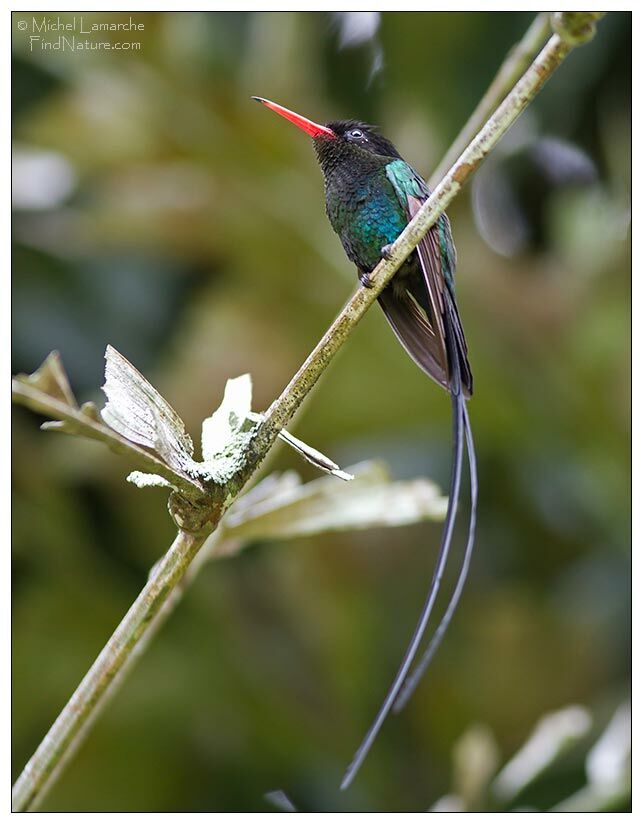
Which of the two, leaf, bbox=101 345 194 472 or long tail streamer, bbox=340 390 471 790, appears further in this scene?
long tail streamer, bbox=340 390 471 790

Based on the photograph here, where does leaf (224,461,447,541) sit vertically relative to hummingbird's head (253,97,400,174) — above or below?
below

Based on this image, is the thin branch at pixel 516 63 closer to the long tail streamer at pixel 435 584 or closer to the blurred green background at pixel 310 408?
the long tail streamer at pixel 435 584

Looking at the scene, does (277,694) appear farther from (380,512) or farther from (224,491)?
(224,491)

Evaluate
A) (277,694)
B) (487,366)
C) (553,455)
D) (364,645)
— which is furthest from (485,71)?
(277,694)

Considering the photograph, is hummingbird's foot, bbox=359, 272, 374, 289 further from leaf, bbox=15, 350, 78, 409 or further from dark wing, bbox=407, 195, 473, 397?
leaf, bbox=15, 350, 78, 409

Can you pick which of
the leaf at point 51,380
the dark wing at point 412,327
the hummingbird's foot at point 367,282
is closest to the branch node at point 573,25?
the hummingbird's foot at point 367,282

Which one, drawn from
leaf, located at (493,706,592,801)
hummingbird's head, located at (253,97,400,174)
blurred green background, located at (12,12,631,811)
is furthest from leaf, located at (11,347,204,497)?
blurred green background, located at (12,12,631,811)
